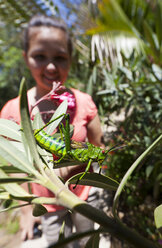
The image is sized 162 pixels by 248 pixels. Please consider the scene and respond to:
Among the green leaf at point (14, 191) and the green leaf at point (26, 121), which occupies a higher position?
the green leaf at point (26, 121)

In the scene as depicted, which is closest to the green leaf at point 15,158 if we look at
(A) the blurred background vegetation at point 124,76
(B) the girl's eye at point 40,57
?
(A) the blurred background vegetation at point 124,76

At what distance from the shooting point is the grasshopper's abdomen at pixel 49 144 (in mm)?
334

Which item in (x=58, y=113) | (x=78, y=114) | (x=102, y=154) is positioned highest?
(x=58, y=113)

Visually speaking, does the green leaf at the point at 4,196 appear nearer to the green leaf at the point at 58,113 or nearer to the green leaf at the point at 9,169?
the green leaf at the point at 9,169

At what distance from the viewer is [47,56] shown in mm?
854

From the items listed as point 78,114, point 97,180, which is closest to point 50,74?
point 78,114

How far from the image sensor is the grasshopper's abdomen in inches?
13.2

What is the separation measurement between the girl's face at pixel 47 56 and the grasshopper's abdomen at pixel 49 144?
54cm

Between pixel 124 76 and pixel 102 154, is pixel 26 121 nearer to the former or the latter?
pixel 102 154

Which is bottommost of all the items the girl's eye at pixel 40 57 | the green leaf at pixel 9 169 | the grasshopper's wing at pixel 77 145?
the grasshopper's wing at pixel 77 145

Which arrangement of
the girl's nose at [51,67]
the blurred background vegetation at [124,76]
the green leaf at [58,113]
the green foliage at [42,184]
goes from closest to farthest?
the green foliage at [42,184]
the green leaf at [58,113]
the girl's nose at [51,67]
the blurred background vegetation at [124,76]

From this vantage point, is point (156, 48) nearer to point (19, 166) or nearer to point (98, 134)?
point (98, 134)

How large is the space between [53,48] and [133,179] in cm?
123

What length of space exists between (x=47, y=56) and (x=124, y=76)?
0.53m
